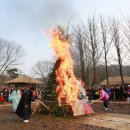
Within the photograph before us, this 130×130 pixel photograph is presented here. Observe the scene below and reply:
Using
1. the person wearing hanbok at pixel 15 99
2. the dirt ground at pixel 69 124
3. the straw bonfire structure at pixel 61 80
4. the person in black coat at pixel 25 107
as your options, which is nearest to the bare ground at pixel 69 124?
the dirt ground at pixel 69 124

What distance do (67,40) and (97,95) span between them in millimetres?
13495

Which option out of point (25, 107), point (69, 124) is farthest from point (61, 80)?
point (69, 124)

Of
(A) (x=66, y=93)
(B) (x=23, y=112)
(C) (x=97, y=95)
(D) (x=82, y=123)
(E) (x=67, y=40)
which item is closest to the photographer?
(D) (x=82, y=123)

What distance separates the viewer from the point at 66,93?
16000 mm

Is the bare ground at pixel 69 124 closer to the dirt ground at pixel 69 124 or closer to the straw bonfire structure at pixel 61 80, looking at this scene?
the dirt ground at pixel 69 124

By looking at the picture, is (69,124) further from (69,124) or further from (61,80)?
(61,80)

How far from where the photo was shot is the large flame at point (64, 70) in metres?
16.0

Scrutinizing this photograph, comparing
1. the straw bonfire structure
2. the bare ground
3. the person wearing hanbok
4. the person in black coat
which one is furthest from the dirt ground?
the person wearing hanbok

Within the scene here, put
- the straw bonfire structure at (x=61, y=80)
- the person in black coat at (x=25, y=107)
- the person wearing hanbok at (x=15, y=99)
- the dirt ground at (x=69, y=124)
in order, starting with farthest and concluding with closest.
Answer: the person wearing hanbok at (x=15, y=99), the straw bonfire structure at (x=61, y=80), the person in black coat at (x=25, y=107), the dirt ground at (x=69, y=124)

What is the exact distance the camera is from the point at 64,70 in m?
16.8

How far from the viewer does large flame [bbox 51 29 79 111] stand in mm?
16031

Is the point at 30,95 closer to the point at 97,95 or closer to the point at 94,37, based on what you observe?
the point at 97,95

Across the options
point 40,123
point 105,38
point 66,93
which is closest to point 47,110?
point 66,93

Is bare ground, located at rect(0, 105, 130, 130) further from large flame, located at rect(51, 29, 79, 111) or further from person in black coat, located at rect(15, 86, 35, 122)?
large flame, located at rect(51, 29, 79, 111)
